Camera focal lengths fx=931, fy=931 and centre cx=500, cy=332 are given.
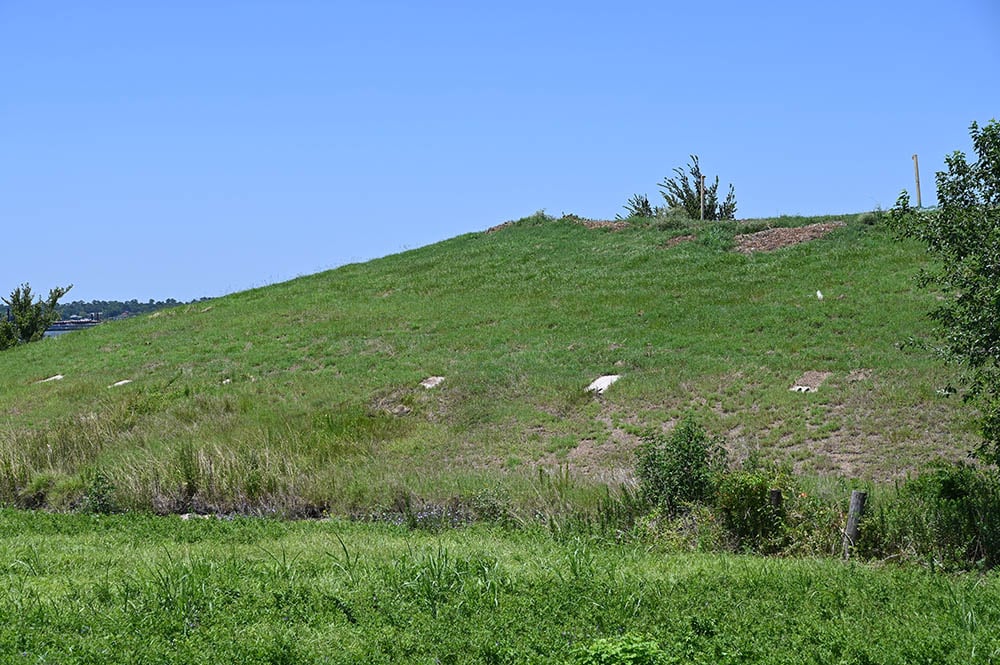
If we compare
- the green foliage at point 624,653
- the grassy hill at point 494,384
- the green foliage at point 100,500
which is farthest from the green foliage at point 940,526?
the green foliage at point 100,500

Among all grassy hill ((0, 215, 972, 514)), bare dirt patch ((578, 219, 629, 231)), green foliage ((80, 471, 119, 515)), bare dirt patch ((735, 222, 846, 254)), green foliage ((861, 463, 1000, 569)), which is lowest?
green foliage ((861, 463, 1000, 569))

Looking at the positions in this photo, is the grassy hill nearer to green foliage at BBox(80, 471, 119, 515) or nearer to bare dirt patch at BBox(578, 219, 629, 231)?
green foliage at BBox(80, 471, 119, 515)

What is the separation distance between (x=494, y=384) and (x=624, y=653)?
43.8 ft

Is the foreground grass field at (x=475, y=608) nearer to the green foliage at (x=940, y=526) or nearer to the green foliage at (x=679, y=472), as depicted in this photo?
the green foliage at (x=940, y=526)

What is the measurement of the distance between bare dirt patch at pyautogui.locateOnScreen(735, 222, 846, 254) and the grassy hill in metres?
0.60

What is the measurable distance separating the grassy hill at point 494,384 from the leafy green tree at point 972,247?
3.70 metres

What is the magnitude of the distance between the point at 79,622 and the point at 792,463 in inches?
410

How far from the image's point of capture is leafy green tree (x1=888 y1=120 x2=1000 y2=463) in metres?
9.45

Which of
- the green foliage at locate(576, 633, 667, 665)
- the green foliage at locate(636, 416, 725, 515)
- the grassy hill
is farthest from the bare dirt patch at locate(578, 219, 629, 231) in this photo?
the green foliage at locate(576, 633, 667, 665)

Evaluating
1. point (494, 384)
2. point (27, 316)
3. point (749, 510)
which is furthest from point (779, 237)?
point (27, 316)

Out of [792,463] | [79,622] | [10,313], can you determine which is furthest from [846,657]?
[10,313]

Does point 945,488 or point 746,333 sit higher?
point 746,333

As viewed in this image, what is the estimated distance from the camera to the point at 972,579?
7.96 m

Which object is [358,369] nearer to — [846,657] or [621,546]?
[621,546]
